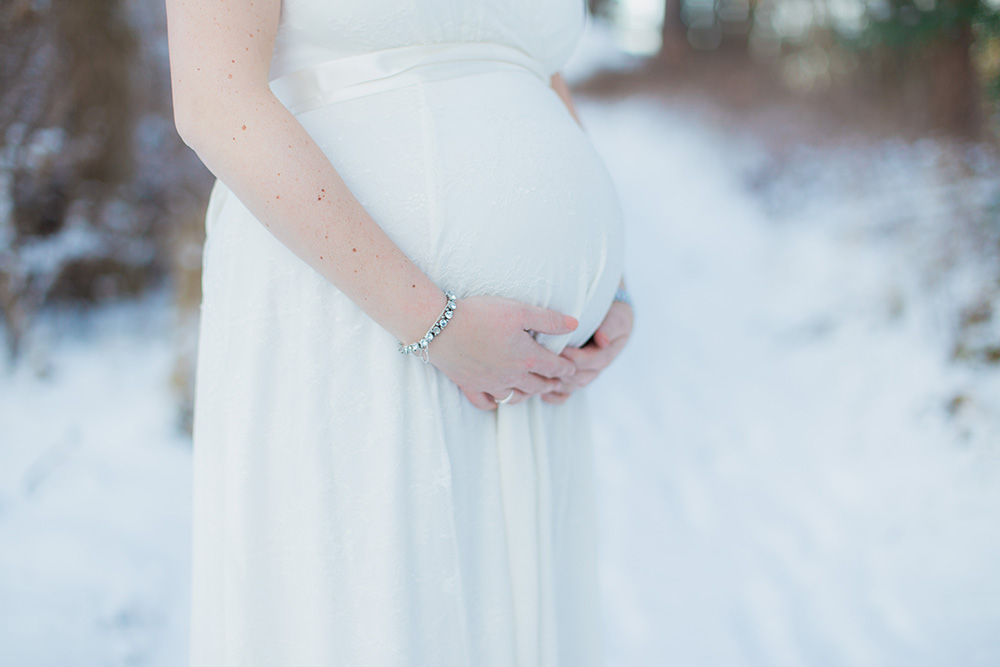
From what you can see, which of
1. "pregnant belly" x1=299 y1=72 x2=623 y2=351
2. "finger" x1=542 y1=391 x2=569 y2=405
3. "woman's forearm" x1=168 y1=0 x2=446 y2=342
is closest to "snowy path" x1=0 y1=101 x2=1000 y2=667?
"finger" x1=542 y1=391 x2=569 y2=405

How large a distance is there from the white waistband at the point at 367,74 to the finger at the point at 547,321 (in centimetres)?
32

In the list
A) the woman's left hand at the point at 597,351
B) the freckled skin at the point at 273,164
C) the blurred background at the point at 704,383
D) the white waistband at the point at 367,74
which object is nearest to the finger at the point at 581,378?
the woman's left hand at the point at 597,351

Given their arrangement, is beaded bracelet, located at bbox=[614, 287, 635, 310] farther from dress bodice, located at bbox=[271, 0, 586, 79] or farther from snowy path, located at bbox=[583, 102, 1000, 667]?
snowy path, located at bbox=[583, 102, 1000, 667]

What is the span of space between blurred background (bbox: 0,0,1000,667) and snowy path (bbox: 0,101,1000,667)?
11 mm

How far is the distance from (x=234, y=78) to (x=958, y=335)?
3669mm

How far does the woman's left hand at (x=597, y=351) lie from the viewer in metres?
0.98

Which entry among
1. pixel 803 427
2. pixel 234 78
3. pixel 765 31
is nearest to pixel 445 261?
pixel 234 78

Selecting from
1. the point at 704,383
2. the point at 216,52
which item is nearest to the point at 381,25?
the point at 216,52

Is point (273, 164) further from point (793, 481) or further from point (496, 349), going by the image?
point (793, 481)

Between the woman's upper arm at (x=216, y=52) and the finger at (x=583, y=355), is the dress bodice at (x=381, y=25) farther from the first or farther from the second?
the finger at (x=583, y=355)

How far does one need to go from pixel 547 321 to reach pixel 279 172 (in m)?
0.38

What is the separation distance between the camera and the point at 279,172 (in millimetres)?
721

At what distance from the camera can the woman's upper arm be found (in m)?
0.70

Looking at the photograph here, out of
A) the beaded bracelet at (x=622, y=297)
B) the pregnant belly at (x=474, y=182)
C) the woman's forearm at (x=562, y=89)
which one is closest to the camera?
the pregnant belly at (x=474, y=182)
